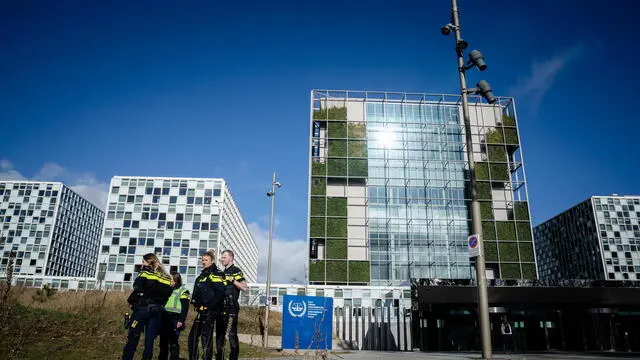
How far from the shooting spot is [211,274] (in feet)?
26.3

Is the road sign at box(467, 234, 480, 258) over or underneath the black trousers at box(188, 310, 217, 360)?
over

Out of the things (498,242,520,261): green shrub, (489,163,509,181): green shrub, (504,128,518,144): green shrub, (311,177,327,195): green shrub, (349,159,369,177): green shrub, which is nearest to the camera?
(498,242,520,261): green shrub

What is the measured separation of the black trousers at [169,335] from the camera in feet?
28.6

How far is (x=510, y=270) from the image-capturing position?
5059 centimetres

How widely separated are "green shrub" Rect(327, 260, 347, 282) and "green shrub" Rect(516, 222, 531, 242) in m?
23.0

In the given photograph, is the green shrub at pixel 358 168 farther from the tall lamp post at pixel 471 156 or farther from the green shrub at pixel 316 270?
the tall lamp post at pixel 471 156

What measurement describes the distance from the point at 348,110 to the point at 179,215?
43170mm

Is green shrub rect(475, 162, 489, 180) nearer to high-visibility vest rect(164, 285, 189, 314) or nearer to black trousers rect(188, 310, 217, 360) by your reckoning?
high-visibility vest rect(164, 285, 189, 314)

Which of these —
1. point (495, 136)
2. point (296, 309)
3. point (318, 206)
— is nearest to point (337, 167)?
point (318, 206)

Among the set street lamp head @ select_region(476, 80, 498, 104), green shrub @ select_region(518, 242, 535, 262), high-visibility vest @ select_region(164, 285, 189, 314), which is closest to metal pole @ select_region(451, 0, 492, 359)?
street lamp head @ select_region(476, 80, 498, 104)

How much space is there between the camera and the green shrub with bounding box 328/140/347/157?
177ft

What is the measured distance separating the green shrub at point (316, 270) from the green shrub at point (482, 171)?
2388cm

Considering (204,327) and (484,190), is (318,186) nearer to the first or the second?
(484,190)

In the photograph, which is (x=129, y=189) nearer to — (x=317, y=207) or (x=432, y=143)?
(x=317, y=207)
